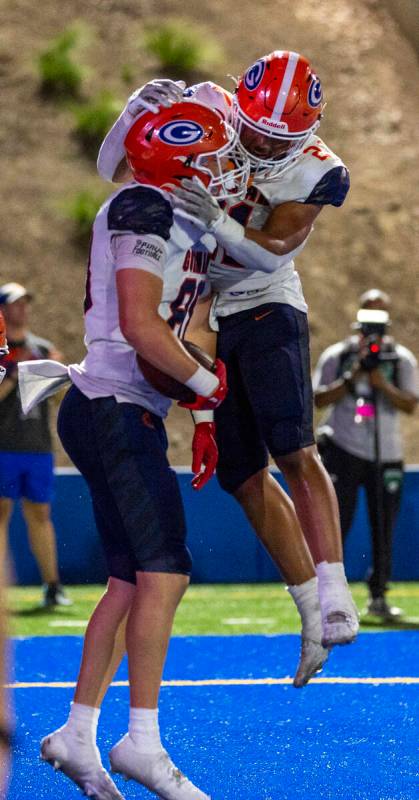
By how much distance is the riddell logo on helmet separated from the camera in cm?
417

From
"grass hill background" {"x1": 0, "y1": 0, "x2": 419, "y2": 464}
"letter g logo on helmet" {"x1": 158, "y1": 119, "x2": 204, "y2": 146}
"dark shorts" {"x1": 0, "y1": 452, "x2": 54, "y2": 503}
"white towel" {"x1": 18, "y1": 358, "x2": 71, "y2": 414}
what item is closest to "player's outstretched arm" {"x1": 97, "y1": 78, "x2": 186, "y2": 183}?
"letter g logo on helmet" {"x1": 158, "y1": 119, "x2": 204, "y2": 146}

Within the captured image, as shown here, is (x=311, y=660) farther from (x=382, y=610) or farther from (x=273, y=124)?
(x=382, y=610)

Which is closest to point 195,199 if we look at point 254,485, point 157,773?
point 254,485

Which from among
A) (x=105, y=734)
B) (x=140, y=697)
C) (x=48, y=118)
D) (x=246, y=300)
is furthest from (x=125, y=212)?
(x=48, y=118)

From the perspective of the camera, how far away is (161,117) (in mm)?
3857

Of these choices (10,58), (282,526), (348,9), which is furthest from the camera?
(348,9)

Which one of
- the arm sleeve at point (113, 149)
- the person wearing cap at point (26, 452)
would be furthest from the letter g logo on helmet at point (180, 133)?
the person wearing cap at point (26, 452)

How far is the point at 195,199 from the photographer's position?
3.84m

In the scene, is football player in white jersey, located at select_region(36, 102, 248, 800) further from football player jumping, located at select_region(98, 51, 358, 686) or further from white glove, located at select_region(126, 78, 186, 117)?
football player jumping, located at select_region(98, 51, 358, 686)

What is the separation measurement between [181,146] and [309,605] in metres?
1.62

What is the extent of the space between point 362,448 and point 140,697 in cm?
518

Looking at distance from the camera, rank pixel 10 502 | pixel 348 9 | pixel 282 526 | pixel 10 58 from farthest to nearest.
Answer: pixel 348 9, pixel 10 58, pixel 10 502, pixel 282 526

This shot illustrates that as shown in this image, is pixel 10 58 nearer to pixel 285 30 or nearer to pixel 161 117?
pixel 285 30

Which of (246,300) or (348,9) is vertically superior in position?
(348,9)
